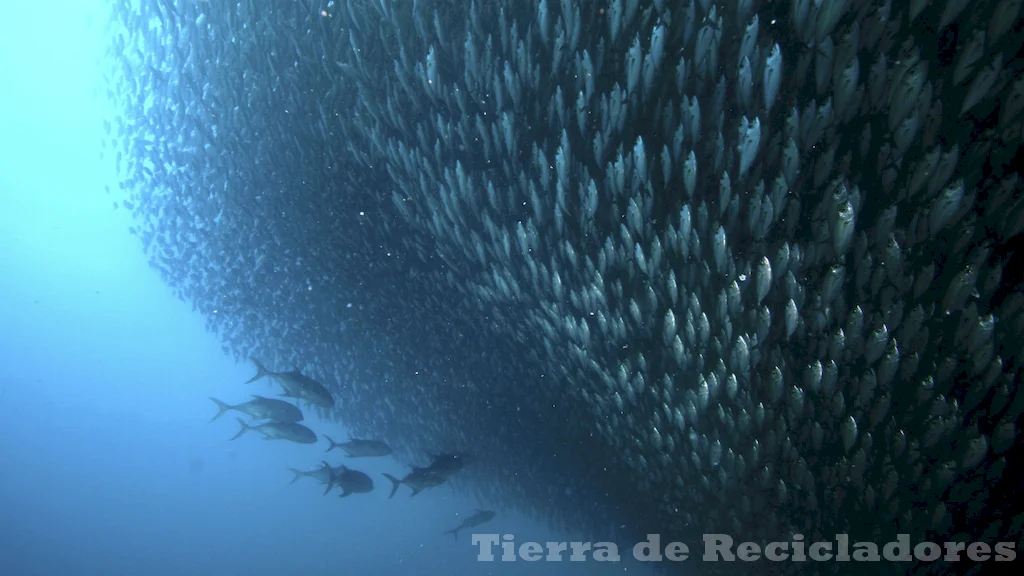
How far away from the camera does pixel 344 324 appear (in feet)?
33.0

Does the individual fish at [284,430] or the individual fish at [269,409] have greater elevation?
the individual fish at [269,409]

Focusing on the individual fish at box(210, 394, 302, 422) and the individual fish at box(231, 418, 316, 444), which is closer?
the individual fish at box(210, 394, 302, 422)

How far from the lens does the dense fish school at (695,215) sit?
10.3 ft

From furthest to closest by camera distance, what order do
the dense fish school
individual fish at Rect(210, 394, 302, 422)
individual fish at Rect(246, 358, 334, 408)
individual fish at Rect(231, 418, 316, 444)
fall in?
individual fish at Rect(231, 418, 316, 444), individual fish at Rect(210, 394, 302, 422), individual fish at Rect(246, 358, 334, 408), the dense fish school

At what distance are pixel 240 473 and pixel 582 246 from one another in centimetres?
2852

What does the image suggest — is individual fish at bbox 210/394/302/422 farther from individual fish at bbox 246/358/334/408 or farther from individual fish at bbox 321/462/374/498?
individual fish at bbox 321/462/374/498

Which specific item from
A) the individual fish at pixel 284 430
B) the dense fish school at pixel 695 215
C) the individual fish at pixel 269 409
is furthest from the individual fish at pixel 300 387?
the dense fish school at pixel 695 215

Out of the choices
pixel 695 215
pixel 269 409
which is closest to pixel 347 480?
pixel 269 409

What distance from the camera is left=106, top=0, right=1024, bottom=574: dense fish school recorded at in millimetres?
3133

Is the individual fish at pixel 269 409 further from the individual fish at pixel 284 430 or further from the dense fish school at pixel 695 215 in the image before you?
the dense fish school at pixel 695 215

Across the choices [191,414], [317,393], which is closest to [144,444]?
[191,414]

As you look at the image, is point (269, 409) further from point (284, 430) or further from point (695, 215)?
point (695, 215)

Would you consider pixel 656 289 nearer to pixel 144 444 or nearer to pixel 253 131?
pixel 253 131

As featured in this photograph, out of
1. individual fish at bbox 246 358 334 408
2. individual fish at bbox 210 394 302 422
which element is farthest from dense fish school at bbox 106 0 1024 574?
individual fish at bbox 210 394 302 422
